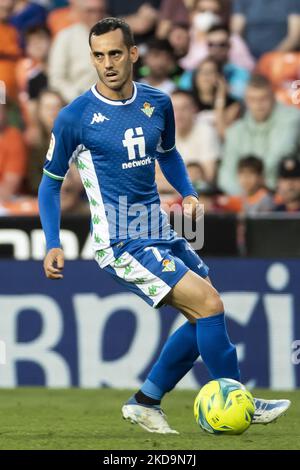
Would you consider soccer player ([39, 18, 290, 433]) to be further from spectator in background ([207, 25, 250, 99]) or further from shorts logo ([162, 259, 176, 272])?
spectator in background ([207, 25, 250, 99])

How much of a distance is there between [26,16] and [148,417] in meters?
6.26

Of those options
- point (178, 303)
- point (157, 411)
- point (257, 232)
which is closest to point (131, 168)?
point (178, 303)

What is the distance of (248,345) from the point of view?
28.8 ft

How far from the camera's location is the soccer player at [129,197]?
18.4 feet

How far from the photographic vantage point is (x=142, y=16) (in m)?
11.1

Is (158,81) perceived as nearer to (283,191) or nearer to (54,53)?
(54,53)

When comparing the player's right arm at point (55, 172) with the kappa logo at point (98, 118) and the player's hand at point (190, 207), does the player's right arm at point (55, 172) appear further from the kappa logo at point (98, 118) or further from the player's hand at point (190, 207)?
the player's hand at point (190, 207)

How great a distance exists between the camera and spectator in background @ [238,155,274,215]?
386 inches

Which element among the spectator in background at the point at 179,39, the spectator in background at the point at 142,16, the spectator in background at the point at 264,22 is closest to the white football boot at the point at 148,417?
the spectator in background at the point at 179,39

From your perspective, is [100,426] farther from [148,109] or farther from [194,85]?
[194,85]

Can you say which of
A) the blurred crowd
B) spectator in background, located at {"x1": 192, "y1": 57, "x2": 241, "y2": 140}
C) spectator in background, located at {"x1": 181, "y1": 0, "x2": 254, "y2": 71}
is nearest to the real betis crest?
the blurred crowd

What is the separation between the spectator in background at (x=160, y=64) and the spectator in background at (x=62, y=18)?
0.92 meters

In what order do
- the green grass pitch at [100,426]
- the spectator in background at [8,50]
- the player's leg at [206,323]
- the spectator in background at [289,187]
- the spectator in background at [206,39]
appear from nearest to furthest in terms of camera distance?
the green grass pitch at [100,426]
the player's leg at [206,323]
the spectator in background at [289,187]
the spectator in background at [206,39]
the spectator in background at [8,50]

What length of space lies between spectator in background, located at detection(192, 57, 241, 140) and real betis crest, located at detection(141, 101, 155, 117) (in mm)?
4587
